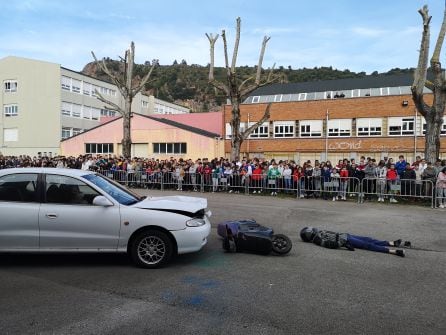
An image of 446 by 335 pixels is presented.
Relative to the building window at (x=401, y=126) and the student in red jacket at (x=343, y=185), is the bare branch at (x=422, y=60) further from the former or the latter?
the building window at (x=401, y=126)

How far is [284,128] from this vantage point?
45344 mm

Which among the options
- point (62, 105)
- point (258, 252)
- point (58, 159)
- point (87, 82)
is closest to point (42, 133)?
point (62, 105)

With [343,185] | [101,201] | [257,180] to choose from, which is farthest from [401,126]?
[101,201]

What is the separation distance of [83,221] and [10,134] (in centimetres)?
5597

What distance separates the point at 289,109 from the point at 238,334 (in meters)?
42.0

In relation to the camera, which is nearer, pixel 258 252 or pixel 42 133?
pixel 258 252

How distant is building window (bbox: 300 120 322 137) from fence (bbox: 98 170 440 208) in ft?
84.9

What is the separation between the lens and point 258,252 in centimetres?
767

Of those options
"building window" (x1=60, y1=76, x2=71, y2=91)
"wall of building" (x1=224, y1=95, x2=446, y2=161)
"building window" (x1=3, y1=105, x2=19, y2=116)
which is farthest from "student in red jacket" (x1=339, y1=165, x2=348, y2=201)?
"building window" (x1=3, y1=105, x2=19, y2=116)

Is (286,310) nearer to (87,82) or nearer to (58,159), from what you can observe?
(58,159)

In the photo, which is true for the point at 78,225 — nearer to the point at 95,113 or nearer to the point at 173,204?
the point at 173,204

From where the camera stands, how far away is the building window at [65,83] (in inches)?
2190

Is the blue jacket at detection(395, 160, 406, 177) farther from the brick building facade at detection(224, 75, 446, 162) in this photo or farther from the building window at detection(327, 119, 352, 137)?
the building window at detection(327, 119, 352, 137)

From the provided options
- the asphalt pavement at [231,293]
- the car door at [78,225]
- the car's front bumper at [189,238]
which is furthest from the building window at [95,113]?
the car's front bumper at [189,238]
